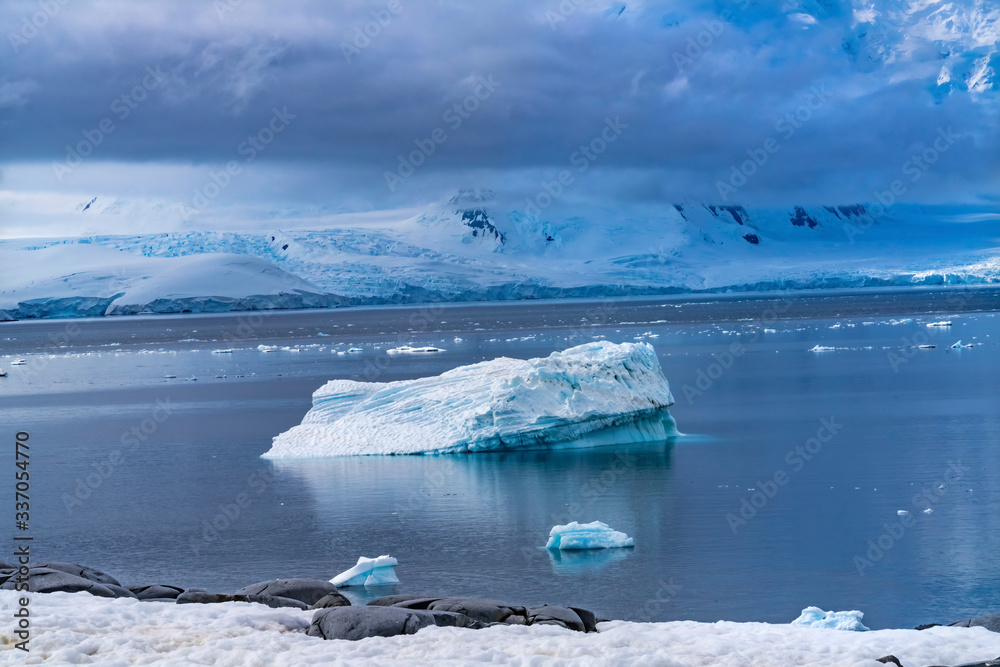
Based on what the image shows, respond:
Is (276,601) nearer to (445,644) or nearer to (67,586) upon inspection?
(67,586)

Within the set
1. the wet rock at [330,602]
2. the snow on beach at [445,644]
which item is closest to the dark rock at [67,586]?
the snow on beach at [445,644]

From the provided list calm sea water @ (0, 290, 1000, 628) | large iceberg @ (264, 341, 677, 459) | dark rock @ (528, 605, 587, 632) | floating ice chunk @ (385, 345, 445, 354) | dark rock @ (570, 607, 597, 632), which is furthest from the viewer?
floating ice chunk @ (385, 345, 445, 354)

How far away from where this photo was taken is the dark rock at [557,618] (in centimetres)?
881

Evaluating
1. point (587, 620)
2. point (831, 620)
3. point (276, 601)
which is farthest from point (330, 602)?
point (831, 620)

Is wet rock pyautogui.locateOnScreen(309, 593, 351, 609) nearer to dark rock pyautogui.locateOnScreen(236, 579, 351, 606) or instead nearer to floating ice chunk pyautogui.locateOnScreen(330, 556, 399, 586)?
dark rock pyautogui.locateOnScreen(236, 579, 351, 606)

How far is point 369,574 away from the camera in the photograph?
1206 cm

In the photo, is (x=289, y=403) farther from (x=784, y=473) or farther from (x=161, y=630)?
(x=161, y=630)

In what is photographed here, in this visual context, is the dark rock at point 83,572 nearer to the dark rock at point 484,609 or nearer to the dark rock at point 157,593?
the dark rock at point 157,593

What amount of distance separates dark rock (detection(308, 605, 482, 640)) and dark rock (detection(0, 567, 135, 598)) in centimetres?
248

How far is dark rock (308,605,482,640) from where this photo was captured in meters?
8.33

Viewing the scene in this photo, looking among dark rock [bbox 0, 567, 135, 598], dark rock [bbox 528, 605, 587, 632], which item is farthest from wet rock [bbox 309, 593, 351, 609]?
dark rock [bbox 0, 567, 135, 598]

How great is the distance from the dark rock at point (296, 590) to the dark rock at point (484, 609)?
4.65ft

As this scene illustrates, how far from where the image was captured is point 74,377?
48.8 metres

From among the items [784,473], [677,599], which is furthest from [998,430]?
[677,599]
